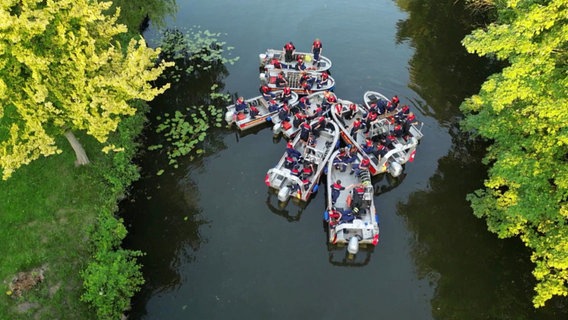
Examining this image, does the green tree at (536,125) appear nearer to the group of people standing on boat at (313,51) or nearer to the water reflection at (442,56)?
the water reflection at (442,56)

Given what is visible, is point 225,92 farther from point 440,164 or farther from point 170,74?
point 440,164

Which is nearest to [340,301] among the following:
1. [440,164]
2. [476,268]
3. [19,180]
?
[476,268]

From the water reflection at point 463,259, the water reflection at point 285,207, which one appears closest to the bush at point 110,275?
the water reflection at point 285,207

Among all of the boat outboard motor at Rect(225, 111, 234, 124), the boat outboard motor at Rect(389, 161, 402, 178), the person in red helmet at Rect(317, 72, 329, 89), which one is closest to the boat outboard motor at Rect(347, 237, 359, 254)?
the boat outboard motor at Rect(389, 161, 402, 178)

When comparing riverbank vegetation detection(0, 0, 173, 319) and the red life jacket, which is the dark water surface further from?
riverbank vegetation detection(0, 0, 173, 319)

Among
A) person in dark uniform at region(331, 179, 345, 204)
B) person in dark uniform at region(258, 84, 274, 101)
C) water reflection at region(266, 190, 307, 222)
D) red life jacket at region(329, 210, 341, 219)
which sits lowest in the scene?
water reflection at region(266, 190, 307, 222)
